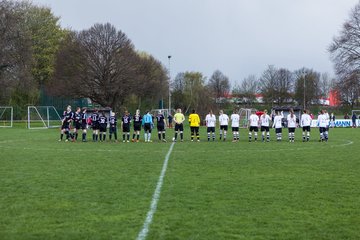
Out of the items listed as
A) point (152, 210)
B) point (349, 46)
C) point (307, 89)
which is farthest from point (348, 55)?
point (152, 210)

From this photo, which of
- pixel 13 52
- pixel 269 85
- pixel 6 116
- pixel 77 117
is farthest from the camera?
pixel 269 85

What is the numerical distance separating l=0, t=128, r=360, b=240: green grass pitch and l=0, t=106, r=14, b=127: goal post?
43897 millimetres

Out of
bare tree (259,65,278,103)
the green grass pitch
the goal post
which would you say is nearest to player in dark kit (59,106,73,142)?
the green grass pitch

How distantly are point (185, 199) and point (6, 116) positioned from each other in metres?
54.7

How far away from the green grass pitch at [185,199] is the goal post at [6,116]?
43897 millimetres

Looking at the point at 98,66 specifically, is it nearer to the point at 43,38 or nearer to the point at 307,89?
the point at 43,38

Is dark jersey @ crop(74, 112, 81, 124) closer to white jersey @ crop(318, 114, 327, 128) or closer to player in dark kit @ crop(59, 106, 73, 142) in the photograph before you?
player in dark kit @ crop(59, 106, 73, 142)

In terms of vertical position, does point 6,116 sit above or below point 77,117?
above

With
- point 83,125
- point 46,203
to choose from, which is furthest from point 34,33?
point 46,203

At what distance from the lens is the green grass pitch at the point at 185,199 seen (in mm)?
6910

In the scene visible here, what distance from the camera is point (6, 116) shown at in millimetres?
59062

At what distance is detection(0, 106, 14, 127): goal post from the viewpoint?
56.9m

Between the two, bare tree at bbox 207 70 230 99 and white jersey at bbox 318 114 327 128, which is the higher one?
bare tree at bbox 207 70 230 99

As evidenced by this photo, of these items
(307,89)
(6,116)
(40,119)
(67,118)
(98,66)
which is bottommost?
(67,118)
